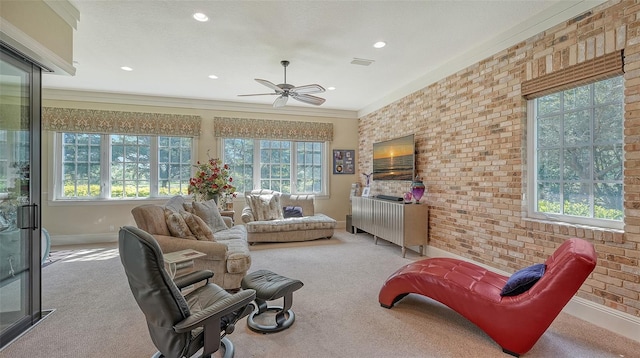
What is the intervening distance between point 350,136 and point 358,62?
305 cm

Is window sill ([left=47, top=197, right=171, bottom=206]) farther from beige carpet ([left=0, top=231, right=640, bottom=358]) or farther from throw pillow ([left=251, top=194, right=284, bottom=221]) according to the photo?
beige carpet ([left=0, top=231, right=640, bottom=358])

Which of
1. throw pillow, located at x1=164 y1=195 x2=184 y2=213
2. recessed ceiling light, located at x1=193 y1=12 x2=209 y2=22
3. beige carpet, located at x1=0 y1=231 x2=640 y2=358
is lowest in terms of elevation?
beige carpet, located at x1=0 y1=231 x2=640 y2=358

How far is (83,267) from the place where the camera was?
13.0 ft

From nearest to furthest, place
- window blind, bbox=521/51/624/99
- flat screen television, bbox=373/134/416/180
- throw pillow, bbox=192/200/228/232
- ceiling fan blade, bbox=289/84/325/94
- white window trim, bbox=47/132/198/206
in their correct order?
window blind, bbox=521/51/624/99 < ceiling fan blade, bbox=289/84/325/94 < throw pillow, bbox=192/200/228/232 < flat screen television, bbox=373/134/416/180 < white window trim, bbox=47/132/198/206

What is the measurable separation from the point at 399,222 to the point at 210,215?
2838 millimetres

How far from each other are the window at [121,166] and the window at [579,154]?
19.3 feet

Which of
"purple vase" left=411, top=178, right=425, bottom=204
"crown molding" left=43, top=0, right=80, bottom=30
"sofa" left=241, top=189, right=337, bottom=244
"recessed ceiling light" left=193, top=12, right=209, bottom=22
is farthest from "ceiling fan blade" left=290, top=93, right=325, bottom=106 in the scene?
"crown molding" left=43, top=0, right=80, bottom=30

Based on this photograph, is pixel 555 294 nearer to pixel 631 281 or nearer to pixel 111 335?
pixel 631 281

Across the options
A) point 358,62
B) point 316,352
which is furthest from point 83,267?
point 358,62

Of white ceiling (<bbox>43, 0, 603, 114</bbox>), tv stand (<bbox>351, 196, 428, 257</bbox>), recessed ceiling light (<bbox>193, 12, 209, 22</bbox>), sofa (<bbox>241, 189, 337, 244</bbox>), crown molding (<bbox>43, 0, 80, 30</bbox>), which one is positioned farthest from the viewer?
sofa (<bbox>241, 189, 337, 244</bbox>)

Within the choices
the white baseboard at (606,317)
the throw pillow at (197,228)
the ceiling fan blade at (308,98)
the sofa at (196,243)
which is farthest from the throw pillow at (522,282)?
the ceiling fan blade at (308,98)

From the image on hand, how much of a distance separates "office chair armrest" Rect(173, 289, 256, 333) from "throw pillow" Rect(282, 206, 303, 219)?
4273 mm

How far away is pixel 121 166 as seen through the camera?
18.9 feet

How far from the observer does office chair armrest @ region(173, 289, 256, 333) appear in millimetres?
1453
